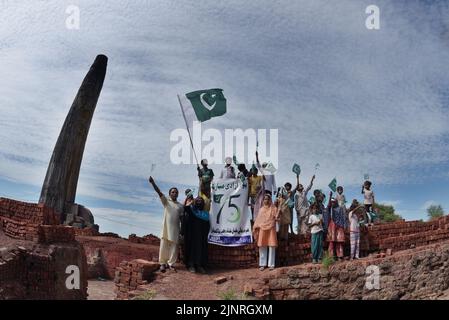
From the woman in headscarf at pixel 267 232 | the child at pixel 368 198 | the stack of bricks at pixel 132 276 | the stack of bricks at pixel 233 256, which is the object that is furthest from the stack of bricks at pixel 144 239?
the child at pixel 368 198

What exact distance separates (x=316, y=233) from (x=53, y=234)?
6620 mm

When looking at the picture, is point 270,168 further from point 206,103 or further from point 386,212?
point 386,212

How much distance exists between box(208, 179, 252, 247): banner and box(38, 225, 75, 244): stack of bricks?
4402mm

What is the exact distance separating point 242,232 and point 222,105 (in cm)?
302

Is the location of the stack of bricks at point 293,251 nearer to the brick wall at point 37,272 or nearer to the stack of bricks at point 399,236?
the stack of bricks at point 399,236

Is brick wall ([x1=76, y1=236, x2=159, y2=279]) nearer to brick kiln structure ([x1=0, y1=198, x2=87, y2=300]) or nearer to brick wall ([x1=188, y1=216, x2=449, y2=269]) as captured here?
brick kiln structure ([x1=0, y1=198, x2=87, y2=300])

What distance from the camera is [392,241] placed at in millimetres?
9773

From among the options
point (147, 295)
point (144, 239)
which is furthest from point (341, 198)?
point (144, 239)

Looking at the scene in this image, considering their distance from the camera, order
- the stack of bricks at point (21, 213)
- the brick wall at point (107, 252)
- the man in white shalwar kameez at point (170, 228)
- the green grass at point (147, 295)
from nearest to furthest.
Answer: the green grass at point (147, 295) < the man in white shalwar kameez at point (170, 228) < the stack of bricks at point (21, 213) < the brick wall at point (107, 252)

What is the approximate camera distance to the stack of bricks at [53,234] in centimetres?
1109

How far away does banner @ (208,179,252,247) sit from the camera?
31.2ft

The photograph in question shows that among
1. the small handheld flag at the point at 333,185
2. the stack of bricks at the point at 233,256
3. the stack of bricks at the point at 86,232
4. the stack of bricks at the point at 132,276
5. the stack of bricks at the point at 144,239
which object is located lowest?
the stack of bricks at the point at 132,276

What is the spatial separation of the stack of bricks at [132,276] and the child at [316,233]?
328cm
